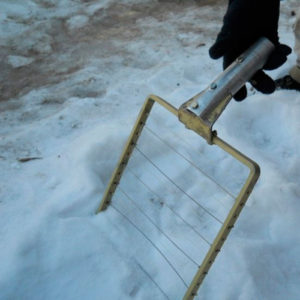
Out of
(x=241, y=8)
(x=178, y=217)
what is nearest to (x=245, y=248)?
(x=178, y=217)

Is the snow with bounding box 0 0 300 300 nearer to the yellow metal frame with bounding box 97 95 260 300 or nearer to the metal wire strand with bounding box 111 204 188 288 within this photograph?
the metal wire strand with bounding box 111 204 188 288

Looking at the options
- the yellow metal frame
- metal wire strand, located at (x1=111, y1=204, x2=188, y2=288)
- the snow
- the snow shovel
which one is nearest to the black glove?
the snow shovel

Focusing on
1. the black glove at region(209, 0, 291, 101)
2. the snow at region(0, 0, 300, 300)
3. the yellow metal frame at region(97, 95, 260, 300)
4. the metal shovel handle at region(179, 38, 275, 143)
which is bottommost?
the snow at region(0, 0, 300, 300)

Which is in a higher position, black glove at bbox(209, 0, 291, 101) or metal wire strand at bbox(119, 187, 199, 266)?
black glove at bbox(209, 0, 291, 101)

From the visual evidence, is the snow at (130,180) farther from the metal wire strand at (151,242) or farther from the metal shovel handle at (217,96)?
the metal shovel handle at (217,96)

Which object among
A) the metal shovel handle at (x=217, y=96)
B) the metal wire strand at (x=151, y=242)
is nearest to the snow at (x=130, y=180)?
the metal wire strand at (x=151, y=242)

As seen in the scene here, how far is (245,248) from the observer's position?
61.9 inches

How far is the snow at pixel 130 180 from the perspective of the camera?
146cm

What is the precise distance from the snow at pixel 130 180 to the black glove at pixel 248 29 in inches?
24.8

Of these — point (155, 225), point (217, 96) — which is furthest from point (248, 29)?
point (155, 225)

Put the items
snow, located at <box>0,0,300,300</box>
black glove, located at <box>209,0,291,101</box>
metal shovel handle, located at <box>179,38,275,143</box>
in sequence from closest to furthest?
metal shovel handle, located at <box>179,38,275,143</box>
black glove, located at <box>209,0,291,101</box>
snow, located at <box>0,0,300,300</box>

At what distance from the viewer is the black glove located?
133cm

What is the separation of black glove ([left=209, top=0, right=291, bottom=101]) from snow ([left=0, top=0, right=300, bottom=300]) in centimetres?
63

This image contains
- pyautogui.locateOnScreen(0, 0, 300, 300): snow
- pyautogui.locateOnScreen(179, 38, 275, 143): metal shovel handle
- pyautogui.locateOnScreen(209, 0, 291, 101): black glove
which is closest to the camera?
pyautogui.locateOnScreen(179, 38, 275, 143): metal shovel handle
